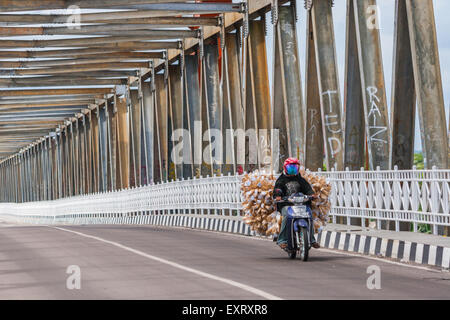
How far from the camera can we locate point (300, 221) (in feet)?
41.4

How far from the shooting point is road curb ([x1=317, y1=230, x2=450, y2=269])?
39.4ft

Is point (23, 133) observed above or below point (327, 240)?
above

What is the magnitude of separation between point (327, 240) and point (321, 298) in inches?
303

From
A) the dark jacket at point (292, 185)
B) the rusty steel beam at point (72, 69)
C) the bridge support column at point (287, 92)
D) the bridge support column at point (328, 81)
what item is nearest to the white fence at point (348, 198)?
the bridge support column at point (328, 81)

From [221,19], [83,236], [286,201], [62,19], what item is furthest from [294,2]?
[286,201]

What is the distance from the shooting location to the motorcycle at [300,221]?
1251 cm

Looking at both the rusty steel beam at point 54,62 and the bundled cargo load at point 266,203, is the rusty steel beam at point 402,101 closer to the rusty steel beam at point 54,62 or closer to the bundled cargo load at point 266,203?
the bundled cargo load at point 266,203

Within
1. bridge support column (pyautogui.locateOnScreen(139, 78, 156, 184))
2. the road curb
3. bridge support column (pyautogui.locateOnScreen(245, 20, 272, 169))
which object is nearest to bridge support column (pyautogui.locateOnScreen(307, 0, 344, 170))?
bridge support column (pyautogui.locateOnScreen(245, 20, 272, 169))

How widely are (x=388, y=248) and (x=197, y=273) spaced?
3809 mm

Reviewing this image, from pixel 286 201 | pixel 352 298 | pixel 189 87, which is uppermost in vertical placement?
pixel 189 87

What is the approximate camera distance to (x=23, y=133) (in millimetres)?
78562

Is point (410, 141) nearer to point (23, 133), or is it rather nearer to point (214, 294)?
point (214, 294)

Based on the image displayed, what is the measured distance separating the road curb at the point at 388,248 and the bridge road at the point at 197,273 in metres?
0.44
